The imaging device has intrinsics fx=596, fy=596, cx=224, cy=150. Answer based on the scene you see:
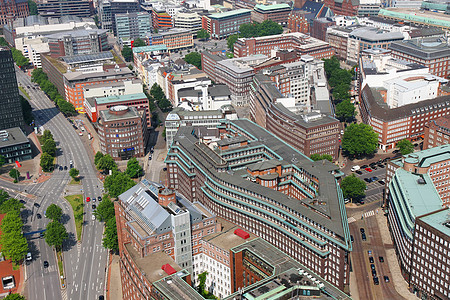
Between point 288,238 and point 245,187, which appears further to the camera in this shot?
point 245,187

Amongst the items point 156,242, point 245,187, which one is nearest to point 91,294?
point 156,242

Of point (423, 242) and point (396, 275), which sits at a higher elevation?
point (423, 242)

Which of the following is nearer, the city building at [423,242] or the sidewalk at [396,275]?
the city building at [423,242]

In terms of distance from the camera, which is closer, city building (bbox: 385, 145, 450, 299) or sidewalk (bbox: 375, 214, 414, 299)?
city building (bbox: 385, 145, 450, 299)

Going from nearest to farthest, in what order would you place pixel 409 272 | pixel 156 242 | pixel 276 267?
pixel 276 267, pixel 156 242, pixel 409 272

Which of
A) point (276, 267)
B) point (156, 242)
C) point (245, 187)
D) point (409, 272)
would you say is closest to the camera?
point (276, 267)

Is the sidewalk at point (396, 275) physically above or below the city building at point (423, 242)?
below

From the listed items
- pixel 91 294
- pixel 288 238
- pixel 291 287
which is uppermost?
pixel 291 287

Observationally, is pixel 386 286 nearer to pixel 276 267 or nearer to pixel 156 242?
pixel 276 267

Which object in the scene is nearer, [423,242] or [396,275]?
[423,242]

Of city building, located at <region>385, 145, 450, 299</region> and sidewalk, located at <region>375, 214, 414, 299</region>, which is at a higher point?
city building, located at <region>385, 145, 450, 299</region>

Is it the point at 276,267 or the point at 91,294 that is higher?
the point at 276,267
